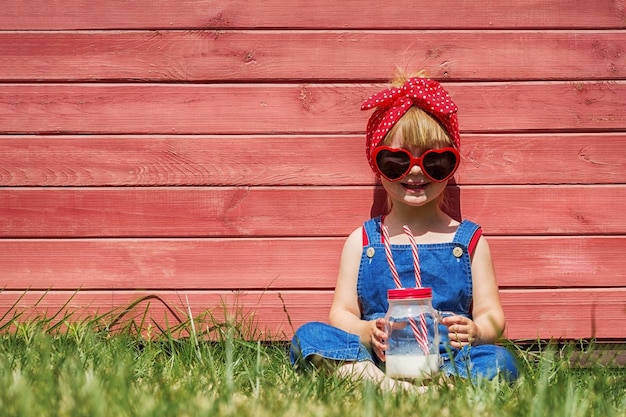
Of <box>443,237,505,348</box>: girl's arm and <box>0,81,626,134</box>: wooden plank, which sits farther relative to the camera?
<box>0,81,626,134</box>: wooden plank

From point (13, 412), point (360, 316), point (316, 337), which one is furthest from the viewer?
point (360, 316)

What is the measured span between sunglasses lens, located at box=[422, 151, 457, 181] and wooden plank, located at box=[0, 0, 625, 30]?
0.62 metres

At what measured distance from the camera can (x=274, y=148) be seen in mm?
3375

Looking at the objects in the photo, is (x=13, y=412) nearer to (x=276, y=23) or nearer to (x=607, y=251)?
(x=276, y=23)

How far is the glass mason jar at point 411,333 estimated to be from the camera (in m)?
2.70

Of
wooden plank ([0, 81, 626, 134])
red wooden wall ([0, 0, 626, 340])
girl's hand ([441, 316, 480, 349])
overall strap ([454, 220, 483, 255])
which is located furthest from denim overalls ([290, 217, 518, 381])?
wooden plank ([0, 81, 626, 134])

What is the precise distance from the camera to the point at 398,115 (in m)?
3.10

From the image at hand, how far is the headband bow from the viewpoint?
307 centimetres

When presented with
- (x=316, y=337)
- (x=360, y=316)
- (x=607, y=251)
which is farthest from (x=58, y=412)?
(x=607, y=251)

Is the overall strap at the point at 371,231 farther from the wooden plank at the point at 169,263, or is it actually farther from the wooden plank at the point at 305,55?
the wooden plank at the point at 305,55

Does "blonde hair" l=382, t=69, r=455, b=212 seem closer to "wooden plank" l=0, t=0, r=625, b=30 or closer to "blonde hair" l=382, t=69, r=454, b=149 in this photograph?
"blonde hair" l=382, t=69, r=454, b=149

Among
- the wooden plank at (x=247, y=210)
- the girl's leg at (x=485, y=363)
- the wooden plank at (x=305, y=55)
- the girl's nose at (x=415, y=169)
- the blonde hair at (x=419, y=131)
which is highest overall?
the wooden plank at (x=305, y=55)

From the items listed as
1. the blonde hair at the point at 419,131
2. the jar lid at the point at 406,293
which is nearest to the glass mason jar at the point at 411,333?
the jar lid at the point at 406,293

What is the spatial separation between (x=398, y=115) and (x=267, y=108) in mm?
577
